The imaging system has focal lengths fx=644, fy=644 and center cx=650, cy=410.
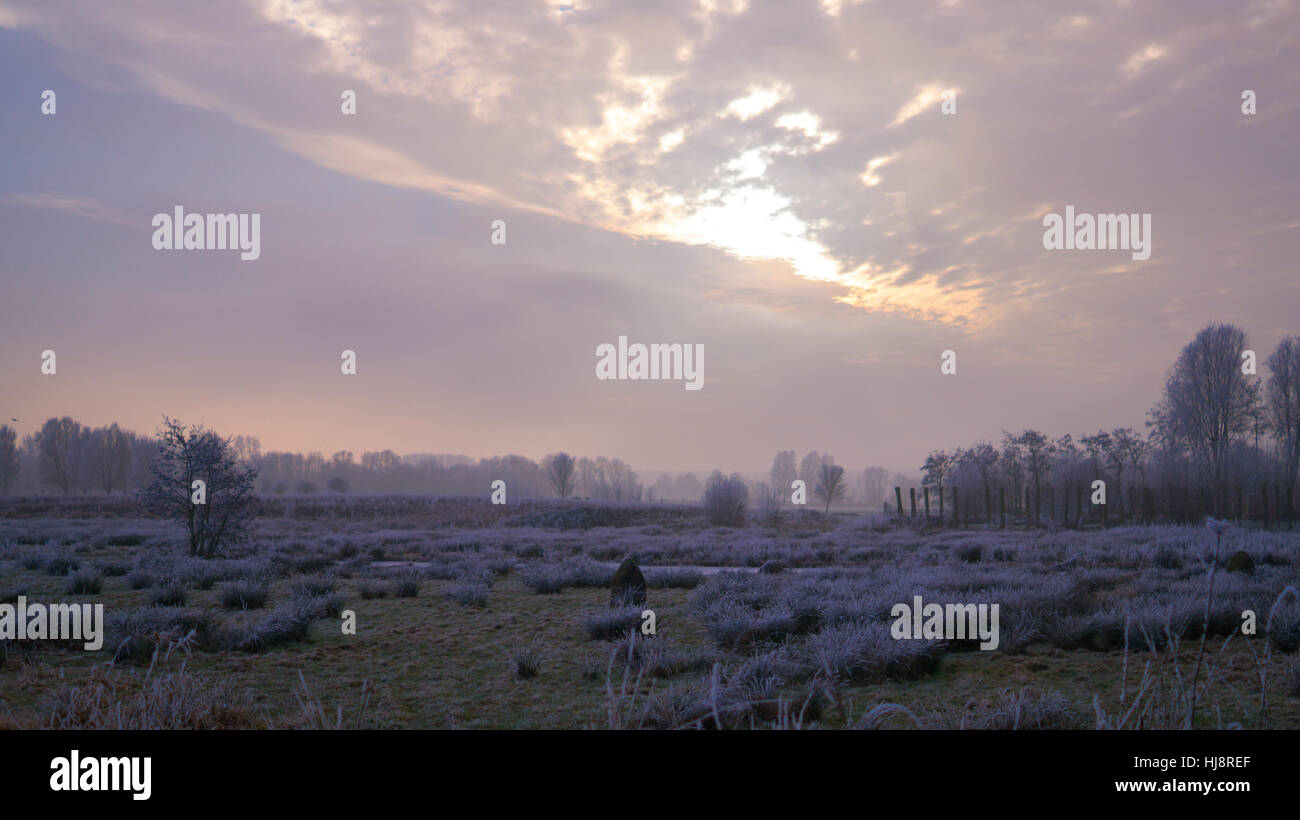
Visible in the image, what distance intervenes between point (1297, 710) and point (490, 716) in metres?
6.07

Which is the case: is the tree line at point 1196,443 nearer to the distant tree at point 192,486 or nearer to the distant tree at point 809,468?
the distant tree at point 192,486

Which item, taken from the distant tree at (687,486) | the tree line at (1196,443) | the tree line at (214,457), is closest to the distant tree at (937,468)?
the tree line at (1196,443)

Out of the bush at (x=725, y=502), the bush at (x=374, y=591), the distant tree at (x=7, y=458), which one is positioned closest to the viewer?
the bush at (x=374, y=591)

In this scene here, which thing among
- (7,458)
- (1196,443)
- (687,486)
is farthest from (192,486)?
(687,486)

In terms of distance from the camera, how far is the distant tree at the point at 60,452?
246ft

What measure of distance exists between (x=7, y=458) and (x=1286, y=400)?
4615 inches

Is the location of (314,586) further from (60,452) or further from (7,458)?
(60,452)

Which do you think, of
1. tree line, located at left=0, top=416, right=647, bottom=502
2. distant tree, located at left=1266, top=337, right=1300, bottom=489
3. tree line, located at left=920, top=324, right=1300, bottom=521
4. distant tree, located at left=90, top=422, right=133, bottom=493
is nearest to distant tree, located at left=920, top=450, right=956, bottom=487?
tree line, located at left=920, top=324, right=1300, bottom=521

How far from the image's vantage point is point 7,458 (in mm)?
68750

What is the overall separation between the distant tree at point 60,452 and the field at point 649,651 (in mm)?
79895

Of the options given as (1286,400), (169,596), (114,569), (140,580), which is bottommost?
(114,569)

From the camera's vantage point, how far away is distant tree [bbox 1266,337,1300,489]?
45625mm
